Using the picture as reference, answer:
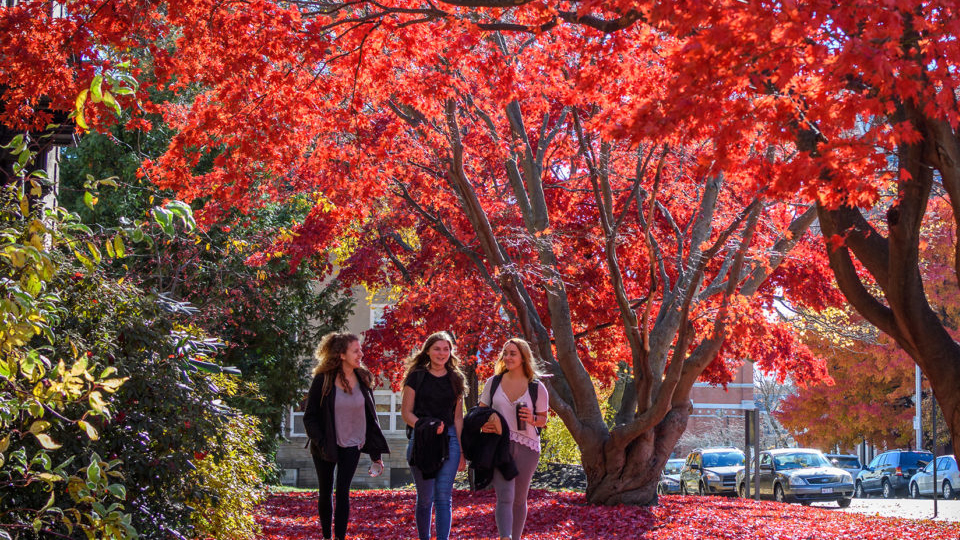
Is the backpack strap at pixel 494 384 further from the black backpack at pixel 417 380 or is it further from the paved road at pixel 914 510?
the paved road at pixel 914 510

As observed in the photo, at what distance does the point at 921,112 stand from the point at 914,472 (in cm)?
2817

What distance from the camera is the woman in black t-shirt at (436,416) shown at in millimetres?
7754

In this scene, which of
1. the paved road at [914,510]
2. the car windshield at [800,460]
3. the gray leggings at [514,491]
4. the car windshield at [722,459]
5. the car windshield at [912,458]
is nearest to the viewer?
the gray leggings at [514,491]

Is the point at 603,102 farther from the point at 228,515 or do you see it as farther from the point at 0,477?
the point at 0,477

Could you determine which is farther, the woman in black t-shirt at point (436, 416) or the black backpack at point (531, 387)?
the black backpack at point (531, 387)

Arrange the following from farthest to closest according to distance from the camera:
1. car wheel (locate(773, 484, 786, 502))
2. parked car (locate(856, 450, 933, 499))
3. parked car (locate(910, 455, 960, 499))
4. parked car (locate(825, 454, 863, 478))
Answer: parked car (locate(825, 454, 863, 478))
parked car (locate(856, 450, 933, 499))
parked car (locate(910, 455, 960, 499))
car wheel (locate(773, 484, 786, 502))

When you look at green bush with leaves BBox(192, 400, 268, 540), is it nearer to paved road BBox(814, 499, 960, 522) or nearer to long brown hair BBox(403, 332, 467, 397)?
long brown hair BBox(403, 332, 467, 397)

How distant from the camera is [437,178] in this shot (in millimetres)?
15594

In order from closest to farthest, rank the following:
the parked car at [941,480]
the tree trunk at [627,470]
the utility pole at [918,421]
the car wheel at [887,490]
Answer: the tree trunk at [627,470] → the parked car at [941,480] → the car wheel at [887,490] → the utility pole at [918,421]

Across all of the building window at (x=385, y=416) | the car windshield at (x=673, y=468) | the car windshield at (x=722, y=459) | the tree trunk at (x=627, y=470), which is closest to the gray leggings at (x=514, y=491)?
the tree trunk at (x=627, y=470)

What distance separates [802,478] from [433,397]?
2066 cm

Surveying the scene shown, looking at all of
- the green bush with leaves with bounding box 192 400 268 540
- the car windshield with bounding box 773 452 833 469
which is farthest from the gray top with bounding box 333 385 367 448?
the car windshield with bounding box 773 452 833 469

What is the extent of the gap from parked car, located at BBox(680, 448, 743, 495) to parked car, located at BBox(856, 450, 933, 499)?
5.68 m

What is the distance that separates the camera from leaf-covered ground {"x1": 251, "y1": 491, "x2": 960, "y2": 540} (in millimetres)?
11320
